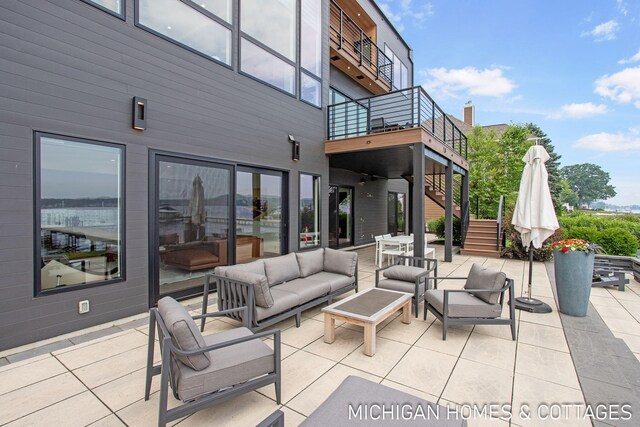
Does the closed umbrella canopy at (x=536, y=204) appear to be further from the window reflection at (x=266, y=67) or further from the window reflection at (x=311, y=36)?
the window reflection at (x=311, y=36)

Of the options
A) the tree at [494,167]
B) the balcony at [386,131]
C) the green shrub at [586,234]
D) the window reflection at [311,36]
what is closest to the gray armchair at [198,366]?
the balcony at [386,131]

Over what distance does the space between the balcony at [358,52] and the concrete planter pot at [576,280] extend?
8011 millimetres

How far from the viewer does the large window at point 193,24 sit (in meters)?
4.40

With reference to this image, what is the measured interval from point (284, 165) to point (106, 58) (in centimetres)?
352

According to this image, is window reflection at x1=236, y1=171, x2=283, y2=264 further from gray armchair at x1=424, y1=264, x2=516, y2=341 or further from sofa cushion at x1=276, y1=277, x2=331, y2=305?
gray armchair at x1=424, y1=264, x2=516, y2=341

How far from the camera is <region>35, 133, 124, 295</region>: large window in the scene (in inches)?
135

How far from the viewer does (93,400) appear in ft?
7.71

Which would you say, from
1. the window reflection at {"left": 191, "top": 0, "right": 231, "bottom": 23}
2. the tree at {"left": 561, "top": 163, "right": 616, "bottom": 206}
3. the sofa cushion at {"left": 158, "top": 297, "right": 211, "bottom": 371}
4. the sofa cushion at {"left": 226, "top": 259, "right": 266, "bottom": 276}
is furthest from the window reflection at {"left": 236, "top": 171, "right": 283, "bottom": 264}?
the tree at {"left": 561, "top": 163, "right": 616, "bottom": 206}

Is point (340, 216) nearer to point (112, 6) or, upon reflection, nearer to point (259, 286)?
point (259, 286)

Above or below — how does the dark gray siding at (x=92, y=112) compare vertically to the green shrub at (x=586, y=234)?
above

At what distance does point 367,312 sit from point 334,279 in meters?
1.41

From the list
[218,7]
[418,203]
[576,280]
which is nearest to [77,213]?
[218,7]

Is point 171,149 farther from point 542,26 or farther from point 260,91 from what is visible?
point 542,26

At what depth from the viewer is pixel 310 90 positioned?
743cm
